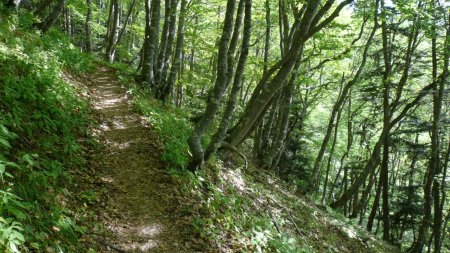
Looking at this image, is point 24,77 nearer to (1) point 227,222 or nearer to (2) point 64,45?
(1) point 227,222

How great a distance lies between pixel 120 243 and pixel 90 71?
1063cm

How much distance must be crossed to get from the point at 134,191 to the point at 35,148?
1864 mm

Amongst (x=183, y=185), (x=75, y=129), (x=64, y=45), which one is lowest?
(x=183, y=185)

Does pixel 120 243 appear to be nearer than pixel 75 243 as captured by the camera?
No

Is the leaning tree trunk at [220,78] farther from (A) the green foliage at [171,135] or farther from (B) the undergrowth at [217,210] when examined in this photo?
(B) the undergrowth at [217,210]

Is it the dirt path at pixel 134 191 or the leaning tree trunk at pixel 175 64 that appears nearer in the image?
the dirt path at pixel 134 191

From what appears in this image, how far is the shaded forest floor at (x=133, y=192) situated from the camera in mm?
5352

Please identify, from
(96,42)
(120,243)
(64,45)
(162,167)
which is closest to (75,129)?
(162,167)

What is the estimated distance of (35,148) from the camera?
5527 mm

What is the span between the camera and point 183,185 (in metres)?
6.87

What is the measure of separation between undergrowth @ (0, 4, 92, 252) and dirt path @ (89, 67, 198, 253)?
0.55 metres

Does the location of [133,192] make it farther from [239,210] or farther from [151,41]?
[151,41]

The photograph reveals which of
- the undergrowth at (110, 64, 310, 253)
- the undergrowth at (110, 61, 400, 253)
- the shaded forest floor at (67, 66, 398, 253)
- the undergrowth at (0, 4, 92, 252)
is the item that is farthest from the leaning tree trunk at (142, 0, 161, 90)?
the undergrowth at (110, 64, 310, 253)

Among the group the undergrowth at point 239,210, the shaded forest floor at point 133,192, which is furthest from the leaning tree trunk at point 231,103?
the shaded forest floor at point 133,192
